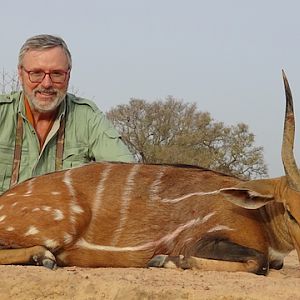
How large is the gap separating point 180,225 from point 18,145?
1.40m

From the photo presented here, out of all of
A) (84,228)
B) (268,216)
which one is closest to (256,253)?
(268,216)

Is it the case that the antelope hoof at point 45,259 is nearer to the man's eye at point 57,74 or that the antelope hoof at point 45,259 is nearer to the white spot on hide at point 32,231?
the white spot on hide at point 32,231

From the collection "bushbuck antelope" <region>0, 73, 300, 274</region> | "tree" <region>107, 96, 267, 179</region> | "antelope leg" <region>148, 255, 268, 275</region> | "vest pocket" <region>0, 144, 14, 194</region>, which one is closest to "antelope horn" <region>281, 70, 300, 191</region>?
"bushbuck antelope" <region>0, 73, 300, 274</region>

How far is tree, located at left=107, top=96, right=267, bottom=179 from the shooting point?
59.4 ft

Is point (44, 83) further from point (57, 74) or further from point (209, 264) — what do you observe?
point (209, 264)

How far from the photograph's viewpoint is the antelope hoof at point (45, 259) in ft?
11.6

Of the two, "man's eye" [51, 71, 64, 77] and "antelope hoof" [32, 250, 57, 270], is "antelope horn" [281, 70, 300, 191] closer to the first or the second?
"antelope hoof" [32, 250, 57, 270]

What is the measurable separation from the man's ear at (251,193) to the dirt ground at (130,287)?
2.09 ft

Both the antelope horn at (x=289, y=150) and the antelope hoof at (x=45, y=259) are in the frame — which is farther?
the antelope horn at (x=289, y=150)

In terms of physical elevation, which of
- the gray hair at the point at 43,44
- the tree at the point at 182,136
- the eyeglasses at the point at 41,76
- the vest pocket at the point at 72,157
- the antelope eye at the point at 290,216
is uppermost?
the gray hair at the point at 43,44

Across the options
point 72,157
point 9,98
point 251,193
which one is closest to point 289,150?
point 251,193

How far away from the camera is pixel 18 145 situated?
4.76 metres

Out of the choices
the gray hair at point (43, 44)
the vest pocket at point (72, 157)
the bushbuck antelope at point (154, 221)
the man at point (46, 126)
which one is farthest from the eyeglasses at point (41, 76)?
the bushbuck antelope at point (154, 221)

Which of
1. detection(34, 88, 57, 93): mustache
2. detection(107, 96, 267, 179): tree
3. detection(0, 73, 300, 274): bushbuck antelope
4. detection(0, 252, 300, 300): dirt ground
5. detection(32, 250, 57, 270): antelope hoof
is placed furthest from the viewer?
detection(107, 96, 267, 179): tree
